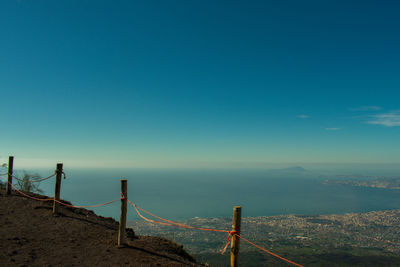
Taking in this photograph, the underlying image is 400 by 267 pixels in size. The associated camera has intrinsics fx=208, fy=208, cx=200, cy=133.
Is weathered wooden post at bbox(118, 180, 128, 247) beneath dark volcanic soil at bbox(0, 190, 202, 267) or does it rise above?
above

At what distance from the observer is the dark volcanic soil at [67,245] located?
17.3ft

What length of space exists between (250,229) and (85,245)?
279 ft

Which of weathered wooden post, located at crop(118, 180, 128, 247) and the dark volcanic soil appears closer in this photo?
the dark volcanic soil

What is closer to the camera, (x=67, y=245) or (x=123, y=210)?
(x=123, y=210)

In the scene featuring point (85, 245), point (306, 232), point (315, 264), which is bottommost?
point (306, 232)

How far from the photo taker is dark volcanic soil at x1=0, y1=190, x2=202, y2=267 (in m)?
5.28

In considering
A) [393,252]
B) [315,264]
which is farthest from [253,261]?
[393,252]

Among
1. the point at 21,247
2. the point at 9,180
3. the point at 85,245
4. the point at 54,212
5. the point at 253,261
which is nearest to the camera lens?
the point at 21,247

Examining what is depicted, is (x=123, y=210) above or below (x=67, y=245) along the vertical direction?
above

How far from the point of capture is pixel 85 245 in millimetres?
6238

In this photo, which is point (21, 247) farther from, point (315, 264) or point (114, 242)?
point (315, 264)

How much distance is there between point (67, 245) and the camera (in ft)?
20.1

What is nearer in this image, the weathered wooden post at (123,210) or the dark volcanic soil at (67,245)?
the dark volcanic soil at (67,245)

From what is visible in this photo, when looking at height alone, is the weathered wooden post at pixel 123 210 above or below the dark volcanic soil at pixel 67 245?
above
